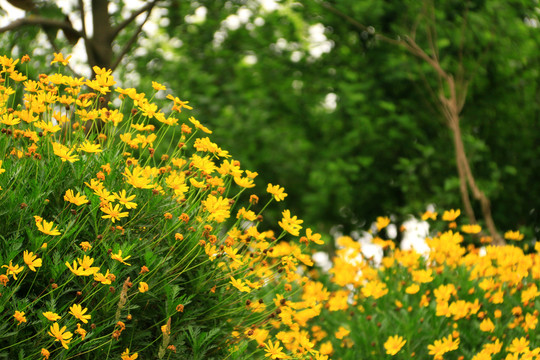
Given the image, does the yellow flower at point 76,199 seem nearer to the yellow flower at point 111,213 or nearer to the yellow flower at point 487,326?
the yellow flower at point 111,213

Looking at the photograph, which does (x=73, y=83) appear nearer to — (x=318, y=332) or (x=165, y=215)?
(x=165, y=215)

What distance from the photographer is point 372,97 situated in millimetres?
7297

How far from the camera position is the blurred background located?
6812 millimetres

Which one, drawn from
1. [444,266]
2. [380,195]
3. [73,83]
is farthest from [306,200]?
[73,83]

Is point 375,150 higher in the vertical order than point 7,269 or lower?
lower

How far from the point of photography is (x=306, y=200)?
783cm

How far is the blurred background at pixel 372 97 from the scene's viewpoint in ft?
22.4

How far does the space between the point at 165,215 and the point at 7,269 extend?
54cm

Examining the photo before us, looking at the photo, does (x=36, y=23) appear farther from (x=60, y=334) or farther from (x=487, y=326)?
(x=487, y=326)

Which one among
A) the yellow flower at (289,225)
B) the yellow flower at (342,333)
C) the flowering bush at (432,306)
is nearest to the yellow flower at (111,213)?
the yellow flower at (289,225)

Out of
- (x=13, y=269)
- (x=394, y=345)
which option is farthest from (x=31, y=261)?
(x=394, y=345)

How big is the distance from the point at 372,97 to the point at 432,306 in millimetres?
4216

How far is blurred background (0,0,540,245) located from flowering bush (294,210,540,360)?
261 cm

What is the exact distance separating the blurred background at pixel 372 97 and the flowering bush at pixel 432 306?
261 centimetres
